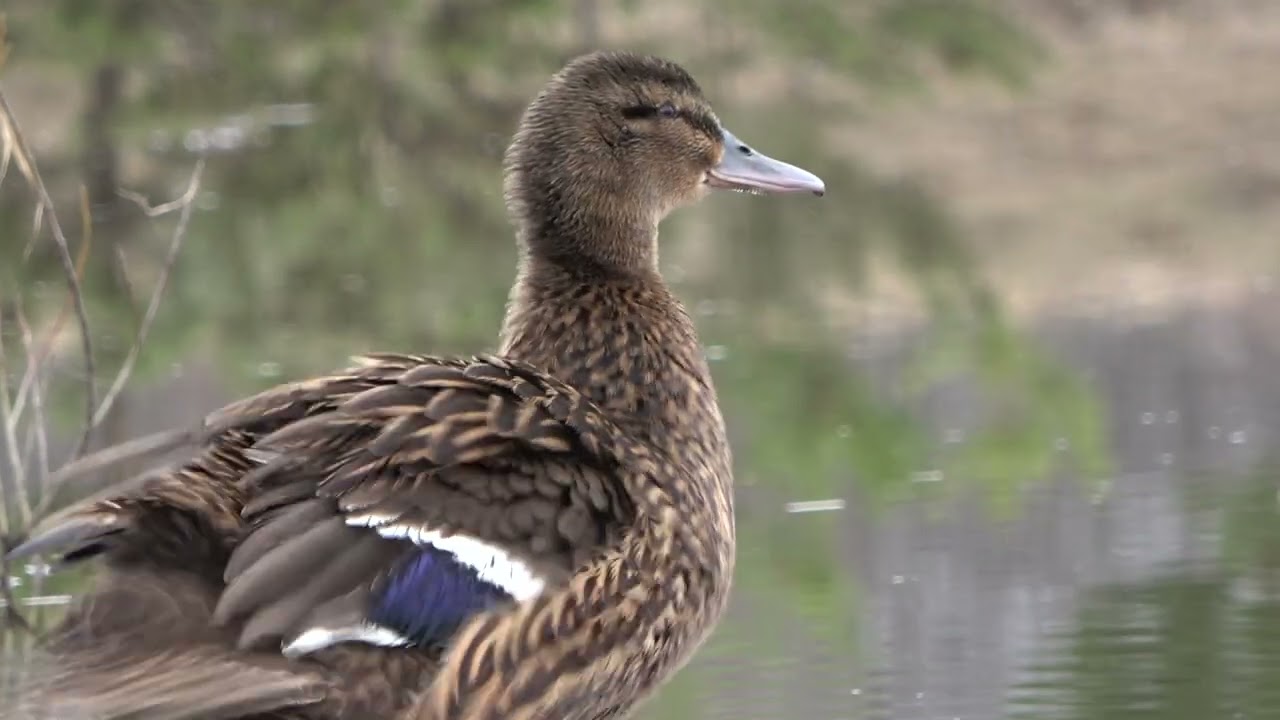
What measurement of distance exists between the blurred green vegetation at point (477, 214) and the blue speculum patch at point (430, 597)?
1643 millimetres

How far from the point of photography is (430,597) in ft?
13.4

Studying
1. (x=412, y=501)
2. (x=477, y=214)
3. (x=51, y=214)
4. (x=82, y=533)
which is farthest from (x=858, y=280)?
(x=82, y=533)

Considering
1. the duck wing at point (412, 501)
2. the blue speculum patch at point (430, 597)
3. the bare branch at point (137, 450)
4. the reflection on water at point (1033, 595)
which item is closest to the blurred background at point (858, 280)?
the reflection on water at point (1033, 595)

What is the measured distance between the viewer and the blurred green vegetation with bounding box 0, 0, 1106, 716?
9211mm

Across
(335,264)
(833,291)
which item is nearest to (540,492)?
(833,291)

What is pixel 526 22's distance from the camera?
25562 millimetres

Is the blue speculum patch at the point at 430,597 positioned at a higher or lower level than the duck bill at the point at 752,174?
lower

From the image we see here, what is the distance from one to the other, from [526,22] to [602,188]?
67.5ft

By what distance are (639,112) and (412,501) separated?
151cm

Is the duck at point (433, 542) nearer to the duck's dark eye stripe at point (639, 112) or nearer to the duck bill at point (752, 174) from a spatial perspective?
the duck's dark eye stripe at point (639, 112)

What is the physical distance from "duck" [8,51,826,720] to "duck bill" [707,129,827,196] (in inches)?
23.7

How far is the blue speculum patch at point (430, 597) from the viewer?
13.2 feet

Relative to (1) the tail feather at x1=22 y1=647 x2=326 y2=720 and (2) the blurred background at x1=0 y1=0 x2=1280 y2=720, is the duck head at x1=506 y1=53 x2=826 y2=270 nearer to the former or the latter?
(2) the blurred background at x1=0 y1=0 x2=1280 y2=720

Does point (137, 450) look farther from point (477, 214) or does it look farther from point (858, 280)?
point (477, 214)
